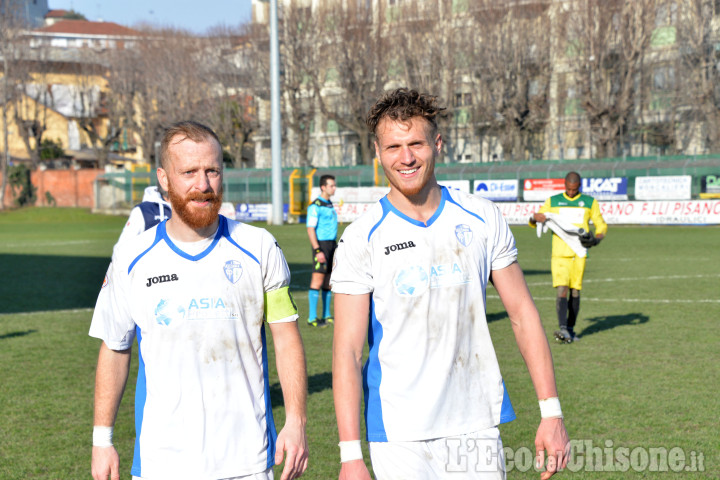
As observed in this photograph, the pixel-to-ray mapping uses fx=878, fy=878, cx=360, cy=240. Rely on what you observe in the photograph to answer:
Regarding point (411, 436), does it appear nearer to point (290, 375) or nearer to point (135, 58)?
point (290, 375)

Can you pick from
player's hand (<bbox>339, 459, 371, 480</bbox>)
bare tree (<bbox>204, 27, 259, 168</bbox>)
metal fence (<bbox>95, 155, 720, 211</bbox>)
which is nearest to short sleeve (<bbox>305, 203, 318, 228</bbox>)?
player's hand (<bbox>339, 459, 371, 480</bbox>)

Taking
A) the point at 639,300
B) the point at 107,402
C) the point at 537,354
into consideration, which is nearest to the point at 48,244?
the point at 639,300

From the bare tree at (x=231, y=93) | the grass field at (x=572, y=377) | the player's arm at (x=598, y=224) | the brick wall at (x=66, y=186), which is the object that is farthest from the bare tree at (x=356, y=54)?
the player's arm at (x=598, y=224)

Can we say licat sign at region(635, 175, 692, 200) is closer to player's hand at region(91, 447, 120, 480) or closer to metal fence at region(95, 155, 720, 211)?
metal fence at region(95, 155, 720, 211)

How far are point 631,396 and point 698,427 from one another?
1140mm

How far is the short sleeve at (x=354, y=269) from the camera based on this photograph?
3502 mm

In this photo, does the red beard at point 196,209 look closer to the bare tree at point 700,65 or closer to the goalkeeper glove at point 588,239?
the goalkeeper glove at point 588,239

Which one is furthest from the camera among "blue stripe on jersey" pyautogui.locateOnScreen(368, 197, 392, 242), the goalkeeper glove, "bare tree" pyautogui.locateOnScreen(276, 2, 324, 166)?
"bare tree" pyautogui.locateOnScreen(276, 2, 324, 166)

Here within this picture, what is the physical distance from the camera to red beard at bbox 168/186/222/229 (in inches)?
135

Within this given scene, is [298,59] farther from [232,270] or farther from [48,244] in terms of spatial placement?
[232,270]

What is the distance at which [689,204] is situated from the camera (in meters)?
35.2

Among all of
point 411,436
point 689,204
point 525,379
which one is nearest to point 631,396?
point 525,379

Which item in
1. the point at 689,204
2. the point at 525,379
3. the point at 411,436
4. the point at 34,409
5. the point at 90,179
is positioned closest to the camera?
the point at 411,436

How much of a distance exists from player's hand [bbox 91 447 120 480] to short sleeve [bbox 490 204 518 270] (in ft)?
5.61
